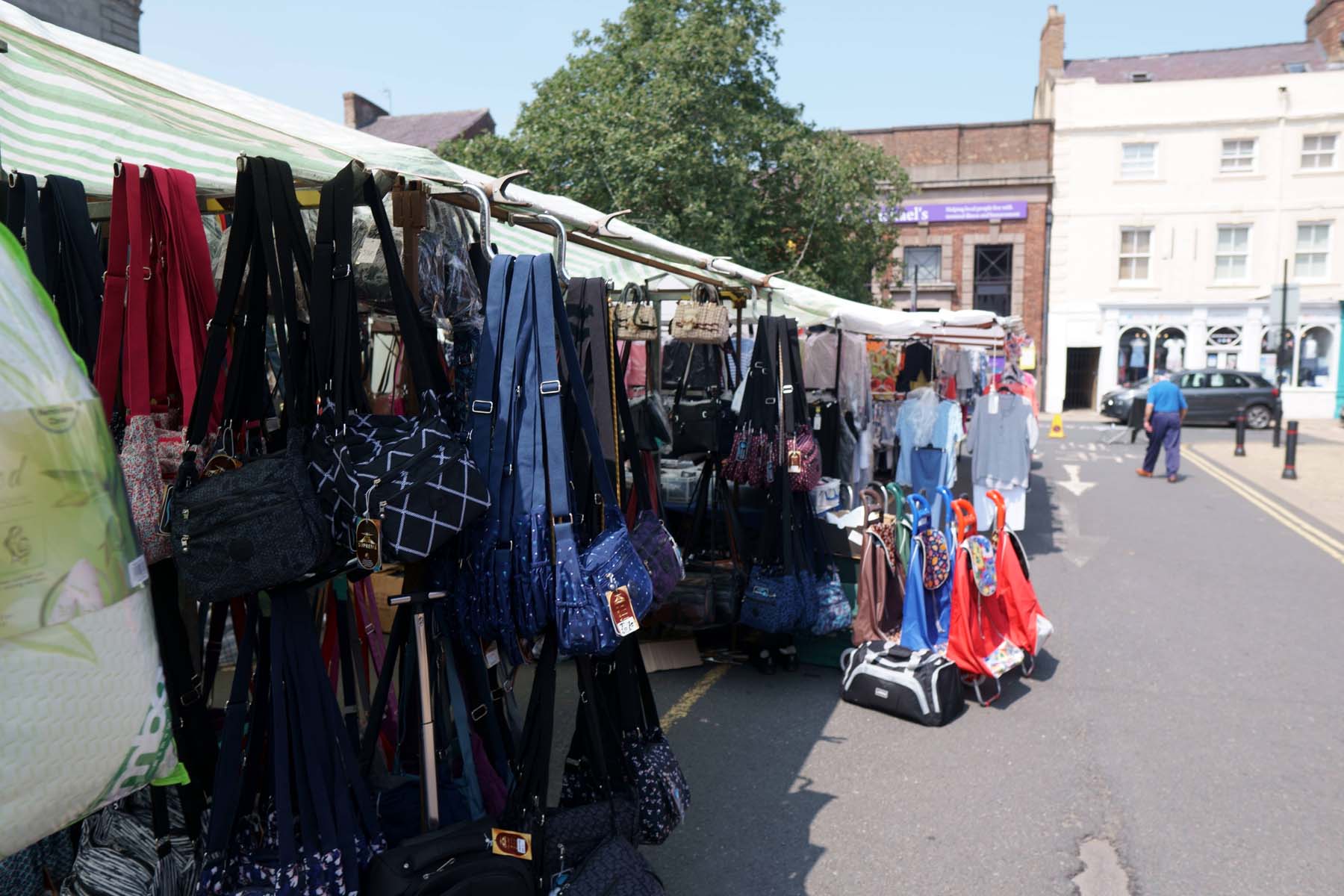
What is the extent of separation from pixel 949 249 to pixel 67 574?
3369cm

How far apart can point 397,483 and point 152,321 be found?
87cm

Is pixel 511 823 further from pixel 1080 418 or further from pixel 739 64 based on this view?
pixel 1080 418

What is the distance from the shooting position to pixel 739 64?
14.3 meters

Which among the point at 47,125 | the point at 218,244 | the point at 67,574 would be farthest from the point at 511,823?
the point at 47,125

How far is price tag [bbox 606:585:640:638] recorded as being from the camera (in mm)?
2443

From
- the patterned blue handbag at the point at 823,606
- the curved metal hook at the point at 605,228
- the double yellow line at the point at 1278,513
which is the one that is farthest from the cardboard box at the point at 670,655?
the double yellow line at the point at 1278,513

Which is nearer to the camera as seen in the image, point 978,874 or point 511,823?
point 511,823

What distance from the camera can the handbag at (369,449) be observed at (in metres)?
2.16

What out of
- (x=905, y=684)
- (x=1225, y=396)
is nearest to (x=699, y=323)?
(x=905, y=684)

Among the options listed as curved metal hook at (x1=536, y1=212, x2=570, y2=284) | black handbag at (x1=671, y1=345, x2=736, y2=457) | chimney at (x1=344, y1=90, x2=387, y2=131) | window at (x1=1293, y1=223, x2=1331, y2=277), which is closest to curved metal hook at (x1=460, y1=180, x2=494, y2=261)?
curved metal hook at (x1=536, y1=212, x2=570, y2=284)

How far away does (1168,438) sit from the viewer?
14.7 m

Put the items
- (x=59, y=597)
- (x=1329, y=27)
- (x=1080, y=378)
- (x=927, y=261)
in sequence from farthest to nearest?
(x=927, y=261) → (x=1080, y=378) → (x=1329, y=27) → (x=59, y=597)

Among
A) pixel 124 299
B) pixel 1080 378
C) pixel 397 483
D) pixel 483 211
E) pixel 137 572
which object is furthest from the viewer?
pixel 1080 378

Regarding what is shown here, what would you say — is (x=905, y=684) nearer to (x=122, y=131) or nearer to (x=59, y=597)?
(x=59, y=597)
